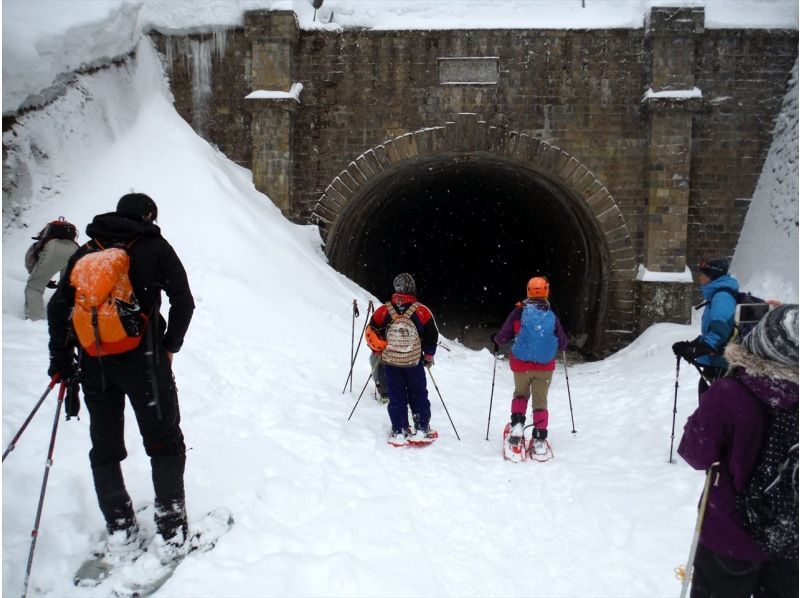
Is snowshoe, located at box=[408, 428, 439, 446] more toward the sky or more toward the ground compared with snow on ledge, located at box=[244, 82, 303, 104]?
more toward the ground

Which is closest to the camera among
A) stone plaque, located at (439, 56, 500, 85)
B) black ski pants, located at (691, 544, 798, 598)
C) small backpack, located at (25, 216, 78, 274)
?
black ski pants, located at (691, 544, 798, 598)

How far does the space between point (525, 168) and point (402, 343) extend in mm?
7594

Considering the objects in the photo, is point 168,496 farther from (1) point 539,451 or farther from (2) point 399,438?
(1) point 539,451

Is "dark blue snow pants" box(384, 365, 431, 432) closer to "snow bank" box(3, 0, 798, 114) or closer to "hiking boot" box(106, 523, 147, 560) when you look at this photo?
"hiking boot" box(106, 523, 147, 560)

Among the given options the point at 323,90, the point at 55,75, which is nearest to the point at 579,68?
the point at 323,90

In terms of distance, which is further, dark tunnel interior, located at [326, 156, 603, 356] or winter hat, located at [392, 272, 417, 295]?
dark tunnel interior, located at [326, 156, 603, 356]

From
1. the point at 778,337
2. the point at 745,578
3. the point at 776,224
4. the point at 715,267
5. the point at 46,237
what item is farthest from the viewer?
A: the point at 776,224

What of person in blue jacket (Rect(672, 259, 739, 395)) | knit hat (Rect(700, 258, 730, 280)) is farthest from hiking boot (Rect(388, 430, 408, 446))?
knit hat (Rect(700, 258, 730, 280))

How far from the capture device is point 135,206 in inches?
117

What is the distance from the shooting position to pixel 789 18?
1050 centimetres

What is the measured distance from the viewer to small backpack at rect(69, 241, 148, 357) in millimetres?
2748

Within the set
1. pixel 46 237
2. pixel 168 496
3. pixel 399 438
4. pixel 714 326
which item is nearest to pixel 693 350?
pixel 714 326

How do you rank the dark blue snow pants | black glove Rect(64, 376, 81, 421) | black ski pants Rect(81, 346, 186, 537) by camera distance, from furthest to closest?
1. the dark blue snow pants
2. black glove Rect(64, 376, 81, 421)
3. black ski pants Rect(81, 346, 186, 537)

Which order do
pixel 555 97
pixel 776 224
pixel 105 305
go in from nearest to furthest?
1. pixel 105 305
2. pixel 776 224
3. pixel 555 97
